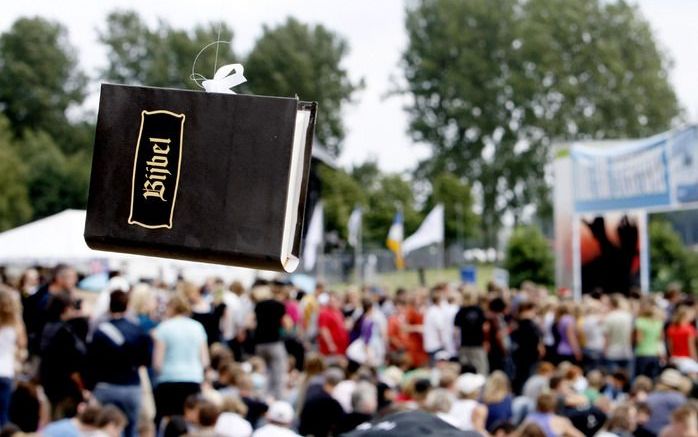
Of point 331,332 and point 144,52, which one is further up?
point 144,52

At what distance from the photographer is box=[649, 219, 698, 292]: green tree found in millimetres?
29922

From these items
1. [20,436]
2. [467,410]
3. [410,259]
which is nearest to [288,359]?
[467,410]

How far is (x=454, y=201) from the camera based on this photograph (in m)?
45.8

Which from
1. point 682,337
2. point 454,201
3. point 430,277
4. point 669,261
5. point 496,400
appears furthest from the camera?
point 454,201

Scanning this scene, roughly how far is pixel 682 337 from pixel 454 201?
34077mm

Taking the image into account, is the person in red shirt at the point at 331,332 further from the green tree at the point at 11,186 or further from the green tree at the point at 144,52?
the green tree at the point at 11,186

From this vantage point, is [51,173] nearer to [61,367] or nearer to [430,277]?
[430,277]

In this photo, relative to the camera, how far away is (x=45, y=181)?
4753 cm

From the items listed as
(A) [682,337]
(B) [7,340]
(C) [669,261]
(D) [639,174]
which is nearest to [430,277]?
(C) [669,261]

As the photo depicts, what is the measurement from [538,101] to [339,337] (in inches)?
1420

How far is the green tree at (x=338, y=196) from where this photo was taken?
1689 inches

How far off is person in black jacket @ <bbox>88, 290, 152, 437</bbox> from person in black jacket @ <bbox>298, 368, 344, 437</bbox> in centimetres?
140

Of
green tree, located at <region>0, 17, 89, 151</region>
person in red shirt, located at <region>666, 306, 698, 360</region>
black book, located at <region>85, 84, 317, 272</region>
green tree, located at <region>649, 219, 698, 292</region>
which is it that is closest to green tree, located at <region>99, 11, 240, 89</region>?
green tree, located at <region>0, 17, 89, 151</region>

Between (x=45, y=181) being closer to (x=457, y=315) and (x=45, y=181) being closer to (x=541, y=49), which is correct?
(x=541, y=49)
